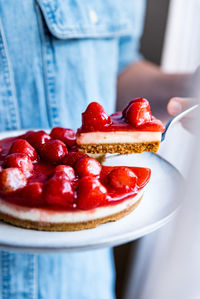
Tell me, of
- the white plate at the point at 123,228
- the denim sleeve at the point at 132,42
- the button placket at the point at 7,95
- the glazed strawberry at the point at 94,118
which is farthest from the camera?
the denim sleeve at the point at 132,42

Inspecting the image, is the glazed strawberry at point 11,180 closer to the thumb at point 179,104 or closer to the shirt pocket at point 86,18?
the thumb at point 179,104

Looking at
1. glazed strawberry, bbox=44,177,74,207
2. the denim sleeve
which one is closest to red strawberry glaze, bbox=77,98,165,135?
glazed strawberry, bbox=44,177,74,207

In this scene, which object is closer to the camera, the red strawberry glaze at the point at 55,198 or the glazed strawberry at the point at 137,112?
the red strawberry glaze at the point at 55,198

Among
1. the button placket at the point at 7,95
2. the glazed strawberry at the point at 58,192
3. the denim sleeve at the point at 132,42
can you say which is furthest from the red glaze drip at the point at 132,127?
the denim sleeve at the point at 132,42

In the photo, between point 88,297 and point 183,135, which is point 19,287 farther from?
point 183,135

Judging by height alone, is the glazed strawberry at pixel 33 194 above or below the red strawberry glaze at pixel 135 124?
below

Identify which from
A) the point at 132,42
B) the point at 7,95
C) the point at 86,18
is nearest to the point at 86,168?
the point at 7,95

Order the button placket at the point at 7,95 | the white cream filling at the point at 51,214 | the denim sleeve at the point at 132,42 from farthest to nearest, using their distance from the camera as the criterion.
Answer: the denim sleeve at the point at 132,42, the button placket at the point at 7,95, the white cream filling at the point at 51,214

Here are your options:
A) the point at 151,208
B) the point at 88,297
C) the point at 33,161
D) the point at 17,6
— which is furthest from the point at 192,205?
the point at 17,6
